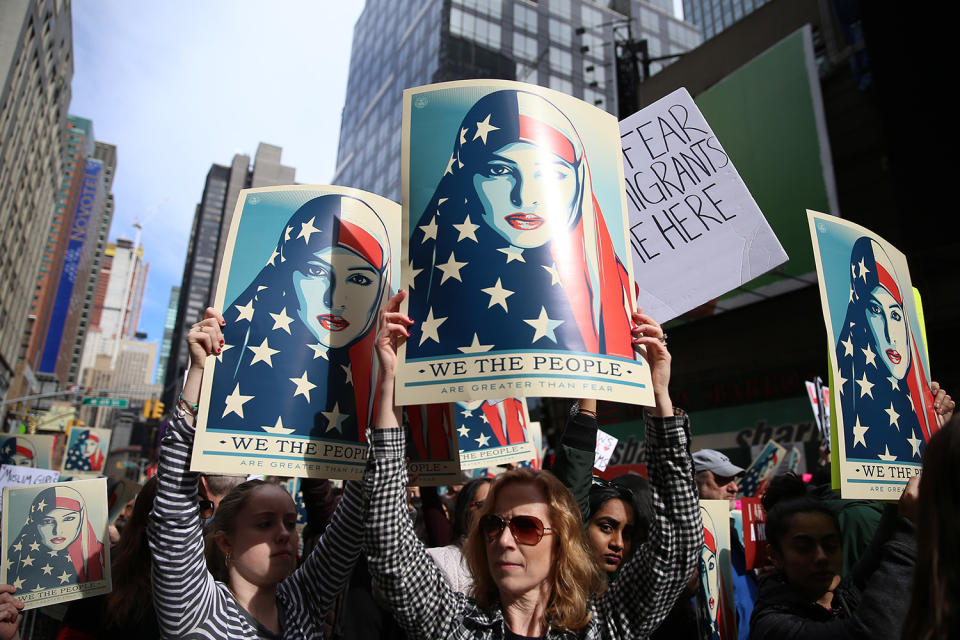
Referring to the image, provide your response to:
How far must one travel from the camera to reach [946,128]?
1160 centimetres

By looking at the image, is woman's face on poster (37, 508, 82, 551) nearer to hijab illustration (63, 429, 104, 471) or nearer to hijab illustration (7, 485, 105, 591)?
hijab illustration (7, 485, 105, 591)

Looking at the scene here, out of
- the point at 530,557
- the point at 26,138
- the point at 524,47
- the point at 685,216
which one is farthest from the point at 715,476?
the point at 26,138

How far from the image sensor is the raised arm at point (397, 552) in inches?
75.7

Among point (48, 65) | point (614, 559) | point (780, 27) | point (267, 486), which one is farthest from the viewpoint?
point (48, 65)

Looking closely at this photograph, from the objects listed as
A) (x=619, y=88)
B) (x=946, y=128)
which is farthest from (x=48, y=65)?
(x=946, y=128)

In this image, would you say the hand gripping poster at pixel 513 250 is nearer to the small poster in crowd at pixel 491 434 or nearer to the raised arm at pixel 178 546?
the raised arm at pixel 178 546

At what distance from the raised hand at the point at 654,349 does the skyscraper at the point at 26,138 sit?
43.3m

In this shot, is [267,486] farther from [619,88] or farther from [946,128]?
[619,88]

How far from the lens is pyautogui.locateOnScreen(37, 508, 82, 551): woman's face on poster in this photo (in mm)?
3192

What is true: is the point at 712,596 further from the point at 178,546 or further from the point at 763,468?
the point at 763,468

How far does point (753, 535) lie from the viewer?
3422 millimetres

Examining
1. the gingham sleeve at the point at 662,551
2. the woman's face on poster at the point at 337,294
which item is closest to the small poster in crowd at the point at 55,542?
the woman's face on poster at the point at 337,294

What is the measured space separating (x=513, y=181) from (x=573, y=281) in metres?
0.42

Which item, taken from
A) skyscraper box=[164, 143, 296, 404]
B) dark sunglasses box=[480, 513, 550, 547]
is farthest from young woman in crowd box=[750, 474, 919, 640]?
skyscraper box=[164, 143, 296, 404]
